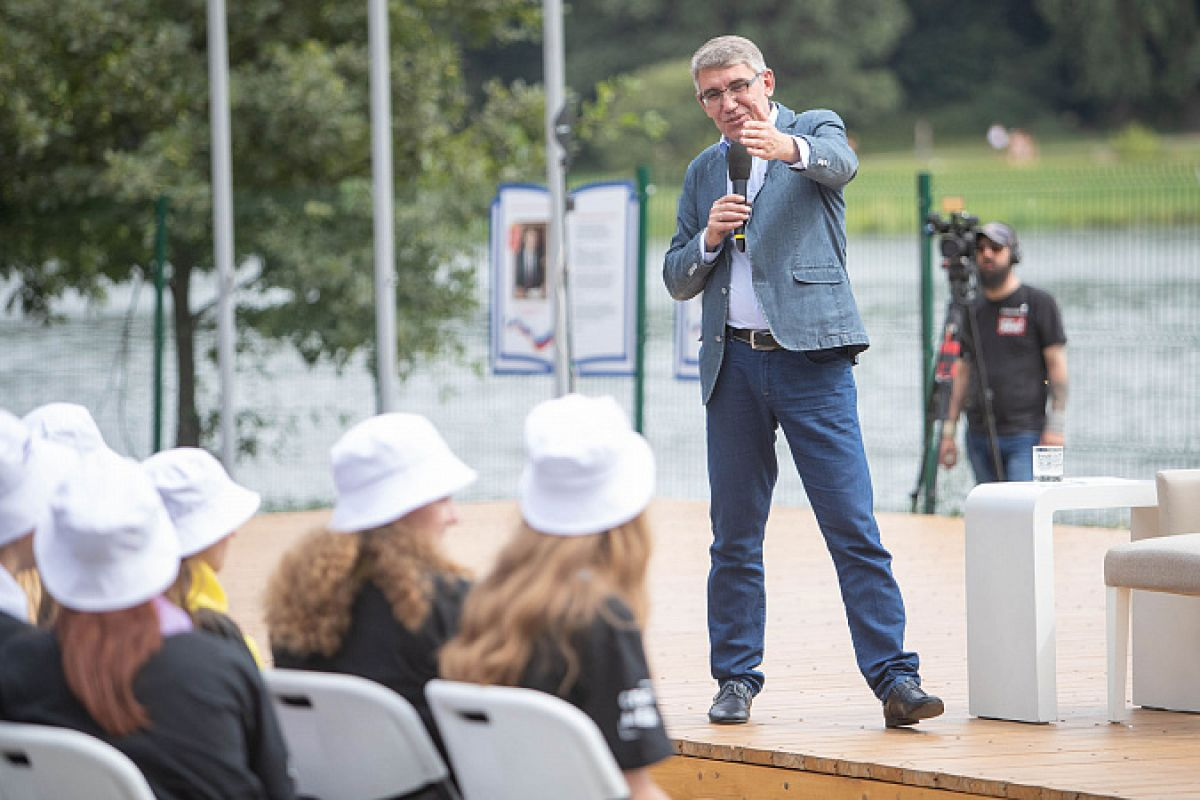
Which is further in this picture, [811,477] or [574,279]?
[574,279]

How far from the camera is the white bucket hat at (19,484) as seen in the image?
349 centimetres

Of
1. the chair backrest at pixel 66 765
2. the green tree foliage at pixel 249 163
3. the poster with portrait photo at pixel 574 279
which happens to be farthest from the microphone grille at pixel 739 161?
the green tree foliage at pixel 249 163

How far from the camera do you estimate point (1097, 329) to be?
11.0 metres

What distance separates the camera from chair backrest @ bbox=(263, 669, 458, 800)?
2.78 m

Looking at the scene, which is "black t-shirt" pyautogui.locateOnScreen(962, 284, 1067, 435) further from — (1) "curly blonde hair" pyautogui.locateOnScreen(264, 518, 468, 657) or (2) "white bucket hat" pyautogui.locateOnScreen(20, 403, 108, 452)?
(1) "curly blonde hair" pyautogui.locateOnScreen(264, 518, 468, 657)

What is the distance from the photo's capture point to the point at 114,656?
2.72 meters

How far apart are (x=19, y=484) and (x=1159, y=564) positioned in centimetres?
249

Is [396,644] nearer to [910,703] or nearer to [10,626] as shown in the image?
[10,626]

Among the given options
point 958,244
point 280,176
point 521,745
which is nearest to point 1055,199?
point 958,244

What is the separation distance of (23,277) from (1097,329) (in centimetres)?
664

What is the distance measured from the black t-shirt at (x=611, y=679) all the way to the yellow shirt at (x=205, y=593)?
72cm

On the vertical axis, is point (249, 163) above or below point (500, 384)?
above

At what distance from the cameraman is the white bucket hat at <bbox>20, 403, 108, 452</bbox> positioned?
4640mm

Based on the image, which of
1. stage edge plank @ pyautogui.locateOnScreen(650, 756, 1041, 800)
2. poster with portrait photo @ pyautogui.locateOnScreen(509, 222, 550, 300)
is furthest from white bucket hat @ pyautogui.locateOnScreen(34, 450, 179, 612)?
poster with portrait photo @ pyautogui.locateOnScreen(509, 222, 550, 300)
